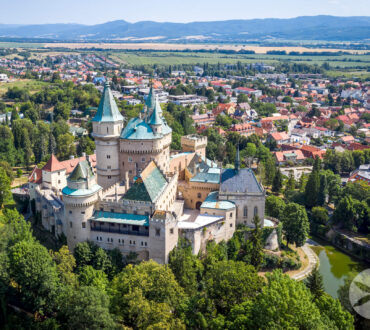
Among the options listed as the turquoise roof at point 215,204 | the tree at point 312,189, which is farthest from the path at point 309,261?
the turquoise roof at point 215,204

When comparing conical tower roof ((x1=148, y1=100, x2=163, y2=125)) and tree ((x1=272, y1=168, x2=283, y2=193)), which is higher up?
conical tower roof ((x1=148, y1=100, x2=163, y2=125))

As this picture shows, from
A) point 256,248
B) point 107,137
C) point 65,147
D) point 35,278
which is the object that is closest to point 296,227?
point 256,248

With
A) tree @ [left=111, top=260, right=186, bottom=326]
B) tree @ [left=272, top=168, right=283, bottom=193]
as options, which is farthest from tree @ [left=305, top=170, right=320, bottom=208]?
tree @ [left=111, top=260, right=186, bottom=326]

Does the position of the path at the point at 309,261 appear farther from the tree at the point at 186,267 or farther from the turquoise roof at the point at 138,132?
the turquoise roof at the point at 138,132

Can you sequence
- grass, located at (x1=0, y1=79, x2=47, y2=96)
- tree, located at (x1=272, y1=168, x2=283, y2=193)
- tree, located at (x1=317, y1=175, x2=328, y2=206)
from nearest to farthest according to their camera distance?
tree, located at (x1=317, y1=175, x2=328, y2=206), tree, located at (x1=272, y1=168, x2=283, y2=193), grass, located at (x1=0, y1=79, x2=47, y2=96)

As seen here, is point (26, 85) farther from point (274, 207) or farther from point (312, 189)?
point (274, 207)

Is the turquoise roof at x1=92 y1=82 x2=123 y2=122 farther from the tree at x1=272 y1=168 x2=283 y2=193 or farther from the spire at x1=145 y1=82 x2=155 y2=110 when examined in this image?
the tree at x1=272 y1=168 x2=283 y2=193

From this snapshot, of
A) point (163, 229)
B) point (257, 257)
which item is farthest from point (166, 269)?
point (257, 257)

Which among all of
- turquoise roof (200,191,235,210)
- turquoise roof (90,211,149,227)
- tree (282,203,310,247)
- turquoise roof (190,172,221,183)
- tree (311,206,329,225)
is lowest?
tree (311,206,329,225)
